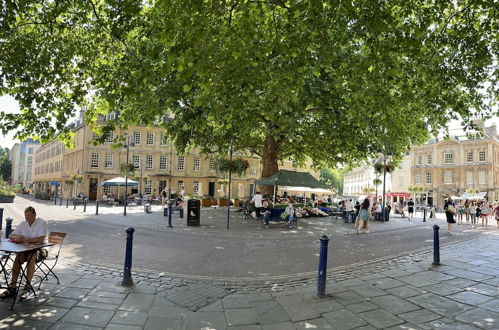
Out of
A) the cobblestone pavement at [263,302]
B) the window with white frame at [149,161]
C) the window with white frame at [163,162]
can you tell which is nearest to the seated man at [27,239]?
the cobblestone pavement at [263,302]

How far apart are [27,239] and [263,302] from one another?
Answer: 174 inches

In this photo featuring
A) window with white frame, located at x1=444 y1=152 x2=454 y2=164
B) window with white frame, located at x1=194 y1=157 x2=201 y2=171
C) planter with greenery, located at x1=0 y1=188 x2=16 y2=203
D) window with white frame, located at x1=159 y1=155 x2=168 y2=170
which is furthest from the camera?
window with white frame, located at x1=444 y1=152 x2=454 y2=164

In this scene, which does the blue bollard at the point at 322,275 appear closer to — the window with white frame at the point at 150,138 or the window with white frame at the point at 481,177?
the window with white frame at the point at 150,138

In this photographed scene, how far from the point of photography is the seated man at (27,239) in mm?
5450

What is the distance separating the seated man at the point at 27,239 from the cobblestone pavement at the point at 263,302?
0.36 meters

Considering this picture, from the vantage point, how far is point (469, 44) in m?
7.96

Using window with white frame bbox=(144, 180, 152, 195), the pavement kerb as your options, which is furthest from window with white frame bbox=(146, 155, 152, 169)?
the pavement kerb

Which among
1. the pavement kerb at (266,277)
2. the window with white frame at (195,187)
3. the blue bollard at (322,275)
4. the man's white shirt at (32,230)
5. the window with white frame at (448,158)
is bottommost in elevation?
the pavement kerb at (266,277)

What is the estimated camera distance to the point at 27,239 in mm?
5906

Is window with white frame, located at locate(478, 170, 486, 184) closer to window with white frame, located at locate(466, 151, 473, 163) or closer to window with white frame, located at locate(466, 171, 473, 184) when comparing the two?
window with white frame, located at locate(466, 171, 473, 184)

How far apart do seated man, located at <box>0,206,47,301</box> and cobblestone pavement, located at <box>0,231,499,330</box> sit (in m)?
0.36

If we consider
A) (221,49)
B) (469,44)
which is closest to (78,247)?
(221,49)

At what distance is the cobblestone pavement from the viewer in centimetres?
471

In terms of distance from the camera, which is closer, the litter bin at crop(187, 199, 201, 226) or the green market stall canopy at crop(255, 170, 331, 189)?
the litter bin at crop(187, 199, 201, 226)
